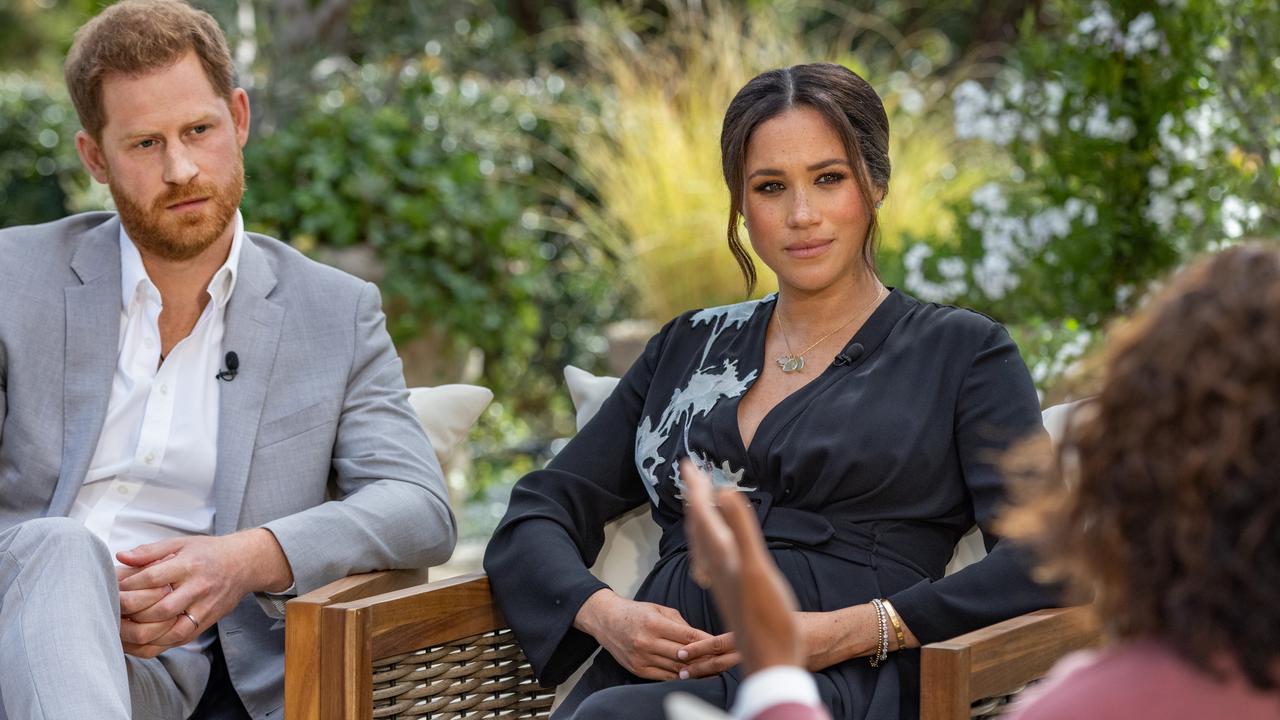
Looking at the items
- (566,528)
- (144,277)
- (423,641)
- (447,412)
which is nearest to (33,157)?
(144,277)

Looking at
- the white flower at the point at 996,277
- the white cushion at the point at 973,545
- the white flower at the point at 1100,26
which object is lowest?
the white cushion at the point at 973,545

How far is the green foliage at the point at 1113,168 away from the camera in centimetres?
377

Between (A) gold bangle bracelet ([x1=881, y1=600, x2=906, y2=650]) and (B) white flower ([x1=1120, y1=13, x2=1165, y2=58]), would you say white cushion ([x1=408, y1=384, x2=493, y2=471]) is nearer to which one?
(A) gold bangle bracelet ([x1=881, y1=600, x2=906, y2=650])

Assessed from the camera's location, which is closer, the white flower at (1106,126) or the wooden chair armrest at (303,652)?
the wooden chair armrest at (303,652)

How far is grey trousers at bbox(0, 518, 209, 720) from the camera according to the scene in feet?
6.36

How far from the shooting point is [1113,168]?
418 cm

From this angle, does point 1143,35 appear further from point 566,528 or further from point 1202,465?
point 1202,465

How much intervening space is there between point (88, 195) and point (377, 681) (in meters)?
4.74

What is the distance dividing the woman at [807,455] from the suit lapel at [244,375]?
452 millimetres

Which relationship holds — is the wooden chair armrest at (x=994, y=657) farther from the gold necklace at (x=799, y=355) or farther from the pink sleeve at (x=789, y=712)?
the pink sleeve at (x=789, y=712)

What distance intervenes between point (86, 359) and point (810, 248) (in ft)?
4.09

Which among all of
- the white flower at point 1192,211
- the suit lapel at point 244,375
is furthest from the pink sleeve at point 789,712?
the white flower at point 1192,211

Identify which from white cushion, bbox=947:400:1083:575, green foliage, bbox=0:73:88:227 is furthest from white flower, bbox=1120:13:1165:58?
green foliage, bbox=0:73:88:227

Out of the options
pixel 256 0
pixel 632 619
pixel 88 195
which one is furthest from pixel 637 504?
pixel 256 0
